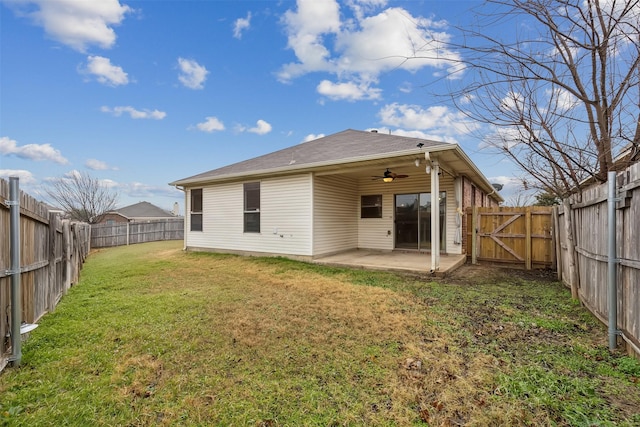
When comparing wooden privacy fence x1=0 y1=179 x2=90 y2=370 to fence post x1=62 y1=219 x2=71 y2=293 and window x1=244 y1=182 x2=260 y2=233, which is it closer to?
fence post x1=62 y1=219 x2=71 y2=293

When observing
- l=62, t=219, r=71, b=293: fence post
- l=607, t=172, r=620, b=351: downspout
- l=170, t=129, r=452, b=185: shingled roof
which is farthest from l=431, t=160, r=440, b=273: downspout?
l=62, t=219, r=71, b=293: fence post

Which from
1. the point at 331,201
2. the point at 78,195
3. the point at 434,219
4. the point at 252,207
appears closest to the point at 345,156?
the point at 331,201

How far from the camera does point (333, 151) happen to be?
9.06m

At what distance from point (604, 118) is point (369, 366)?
4885mm

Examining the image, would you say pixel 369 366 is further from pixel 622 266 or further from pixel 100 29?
pixel 100 29

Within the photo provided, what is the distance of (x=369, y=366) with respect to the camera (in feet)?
8.64

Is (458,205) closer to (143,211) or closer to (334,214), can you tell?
(334,214)

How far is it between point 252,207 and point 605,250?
8.54m

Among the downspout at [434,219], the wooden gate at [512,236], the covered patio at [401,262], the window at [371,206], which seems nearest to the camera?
the downspout at [434,219]

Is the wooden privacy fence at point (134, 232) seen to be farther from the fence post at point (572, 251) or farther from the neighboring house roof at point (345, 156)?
the fence post at point (572, 251)

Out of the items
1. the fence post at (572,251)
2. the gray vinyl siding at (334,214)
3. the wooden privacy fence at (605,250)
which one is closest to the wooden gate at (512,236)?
the fence post at (572,251)

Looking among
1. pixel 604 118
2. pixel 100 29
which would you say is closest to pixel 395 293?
pixel 604 118

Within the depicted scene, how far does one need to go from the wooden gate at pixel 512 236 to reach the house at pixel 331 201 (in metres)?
0.44

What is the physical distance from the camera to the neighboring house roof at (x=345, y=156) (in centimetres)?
692
